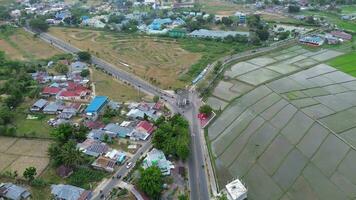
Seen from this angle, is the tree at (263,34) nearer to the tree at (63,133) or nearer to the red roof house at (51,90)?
the red roof house at (51,90)

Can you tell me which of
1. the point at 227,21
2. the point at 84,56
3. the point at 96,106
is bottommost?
the point at 96,106

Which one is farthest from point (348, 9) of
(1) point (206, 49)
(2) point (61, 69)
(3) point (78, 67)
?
(2) point (61, 69)

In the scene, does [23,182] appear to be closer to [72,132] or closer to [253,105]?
[72,132]

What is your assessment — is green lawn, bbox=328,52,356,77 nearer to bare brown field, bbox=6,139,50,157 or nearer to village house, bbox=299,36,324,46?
village house, bbox=299,36,324,46

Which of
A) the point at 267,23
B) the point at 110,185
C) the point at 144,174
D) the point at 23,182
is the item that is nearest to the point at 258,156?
the point at 144,174

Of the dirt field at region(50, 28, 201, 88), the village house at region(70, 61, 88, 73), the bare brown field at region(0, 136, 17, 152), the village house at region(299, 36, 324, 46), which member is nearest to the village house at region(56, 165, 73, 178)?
the bare brown field at region(0, 136, 17, 152)

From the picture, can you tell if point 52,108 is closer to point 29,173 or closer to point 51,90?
point 51,90
